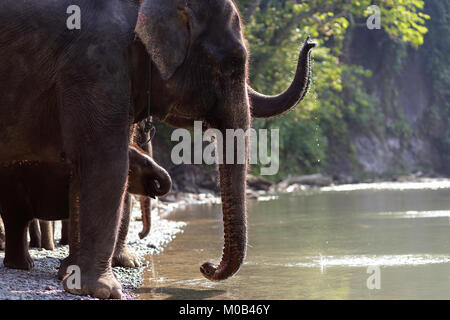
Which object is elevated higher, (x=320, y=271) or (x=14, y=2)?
(x=14, y=2)

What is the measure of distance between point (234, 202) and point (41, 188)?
7.53ft

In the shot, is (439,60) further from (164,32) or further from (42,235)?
(164,32)

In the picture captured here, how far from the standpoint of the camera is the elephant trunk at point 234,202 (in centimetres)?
541

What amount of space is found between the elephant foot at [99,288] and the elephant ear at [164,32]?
141 centimetres

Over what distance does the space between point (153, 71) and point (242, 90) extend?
2.11 feet

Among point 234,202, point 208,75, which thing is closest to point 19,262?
point 234,202

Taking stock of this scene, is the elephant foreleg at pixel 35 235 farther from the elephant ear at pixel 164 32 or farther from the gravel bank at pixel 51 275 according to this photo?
the elephant ear at pixel 164 32

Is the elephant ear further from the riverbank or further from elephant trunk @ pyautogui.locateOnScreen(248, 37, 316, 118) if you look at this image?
the riverbank

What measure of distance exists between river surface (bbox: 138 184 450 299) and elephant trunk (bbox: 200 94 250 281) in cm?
40

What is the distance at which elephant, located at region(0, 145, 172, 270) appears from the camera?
710 centimetres

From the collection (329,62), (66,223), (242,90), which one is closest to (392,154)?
(329,62)

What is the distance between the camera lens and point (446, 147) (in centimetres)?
3884

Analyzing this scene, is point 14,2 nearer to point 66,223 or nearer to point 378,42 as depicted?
point 66,223

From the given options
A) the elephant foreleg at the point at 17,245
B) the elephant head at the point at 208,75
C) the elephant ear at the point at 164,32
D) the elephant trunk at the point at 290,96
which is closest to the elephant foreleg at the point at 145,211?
the elephant foreleg at the point at 17,245
